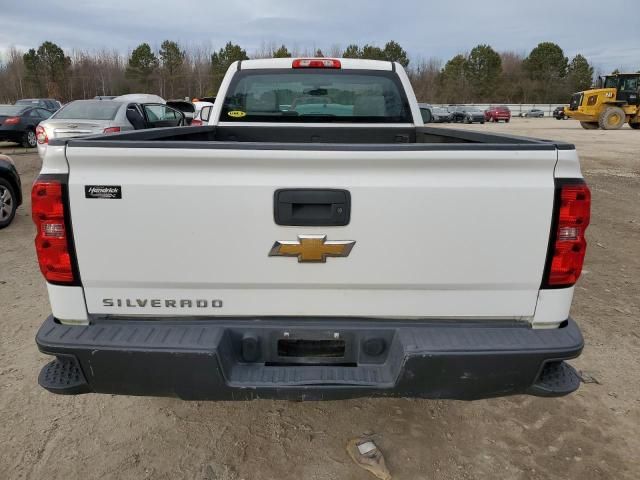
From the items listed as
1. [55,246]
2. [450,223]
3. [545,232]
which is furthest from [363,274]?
[55,246]

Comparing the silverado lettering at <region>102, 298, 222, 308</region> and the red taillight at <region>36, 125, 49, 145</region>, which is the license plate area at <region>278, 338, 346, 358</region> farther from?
the red taillight at <region>36, 125, 49, 145</region>

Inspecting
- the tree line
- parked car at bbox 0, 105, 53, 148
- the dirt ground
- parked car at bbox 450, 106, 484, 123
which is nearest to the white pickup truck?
the dirt ground

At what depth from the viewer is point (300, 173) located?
2018 mm

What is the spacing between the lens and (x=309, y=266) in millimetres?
2082

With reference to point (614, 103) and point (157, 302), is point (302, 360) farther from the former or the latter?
point (614, 103)

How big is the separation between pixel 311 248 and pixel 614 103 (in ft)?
116

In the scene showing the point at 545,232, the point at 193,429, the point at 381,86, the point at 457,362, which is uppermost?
the point at 381,86

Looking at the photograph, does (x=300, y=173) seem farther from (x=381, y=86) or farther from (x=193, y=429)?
(x=381, y=86)

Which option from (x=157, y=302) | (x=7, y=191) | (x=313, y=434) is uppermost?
(x=157, y=302)

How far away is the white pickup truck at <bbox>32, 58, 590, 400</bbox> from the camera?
1997mm

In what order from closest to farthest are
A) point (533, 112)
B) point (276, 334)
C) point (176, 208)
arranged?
point (176, 208)
point (276, 334)
point (533, 112)

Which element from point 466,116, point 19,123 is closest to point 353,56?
point 466,116

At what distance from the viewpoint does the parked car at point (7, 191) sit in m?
7.10

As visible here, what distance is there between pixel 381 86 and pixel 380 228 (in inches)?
117
